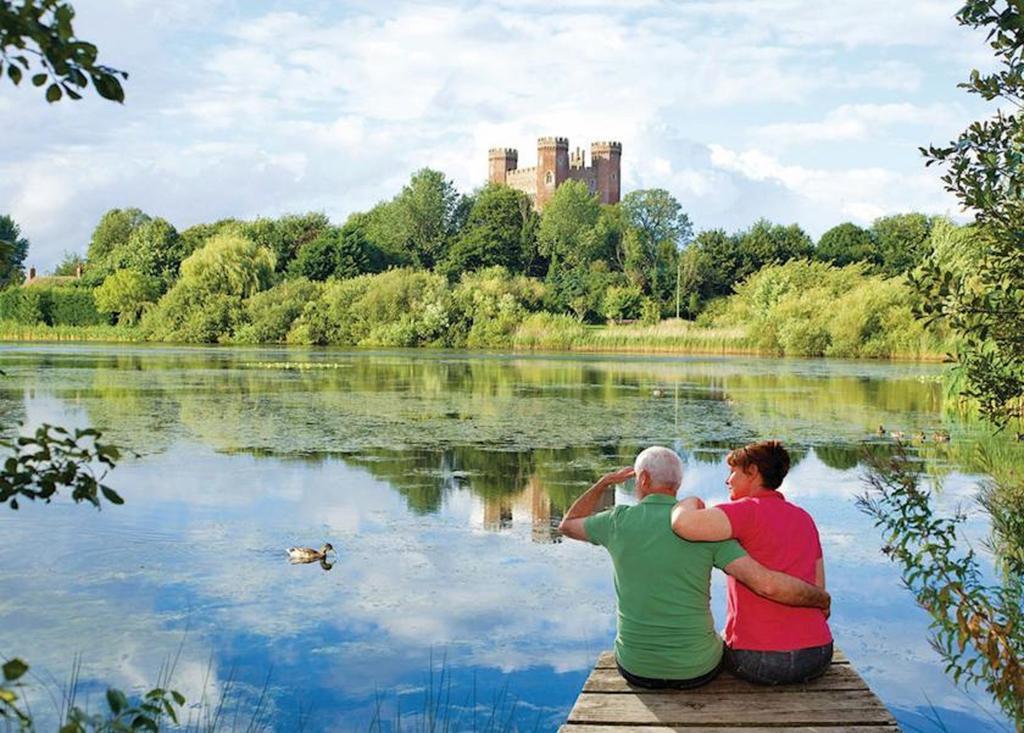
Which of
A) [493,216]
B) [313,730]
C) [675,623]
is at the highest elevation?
[493,216]

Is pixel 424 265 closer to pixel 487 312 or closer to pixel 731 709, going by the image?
pixel 487 312

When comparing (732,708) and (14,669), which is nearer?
(14,669)

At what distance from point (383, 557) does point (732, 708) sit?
4050 mm

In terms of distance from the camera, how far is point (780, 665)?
10.9ft

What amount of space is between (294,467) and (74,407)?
20.5 ft

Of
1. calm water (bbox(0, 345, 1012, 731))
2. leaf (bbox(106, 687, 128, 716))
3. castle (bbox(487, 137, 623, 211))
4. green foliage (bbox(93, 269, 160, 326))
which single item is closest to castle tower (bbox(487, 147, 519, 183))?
castle (bbox(487, 137, 623, 211))

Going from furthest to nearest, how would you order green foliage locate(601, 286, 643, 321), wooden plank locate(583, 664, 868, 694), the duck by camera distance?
green foliage locate(601, 286, 643, 321) < the duck < wooden plank locate(583, 664, 868, 694)

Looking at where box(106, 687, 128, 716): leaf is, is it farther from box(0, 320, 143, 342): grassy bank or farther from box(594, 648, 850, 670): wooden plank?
box(0, 320, 143, 342): grassy bank

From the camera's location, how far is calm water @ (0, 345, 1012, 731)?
4613 millimetres

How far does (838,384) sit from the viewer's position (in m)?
22.8

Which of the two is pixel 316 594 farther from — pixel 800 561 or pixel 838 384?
pixel 838 384

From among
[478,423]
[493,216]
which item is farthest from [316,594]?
[493,216]

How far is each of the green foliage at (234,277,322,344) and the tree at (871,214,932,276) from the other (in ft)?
80.0

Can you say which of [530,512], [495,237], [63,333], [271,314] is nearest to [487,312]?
[271,314]
